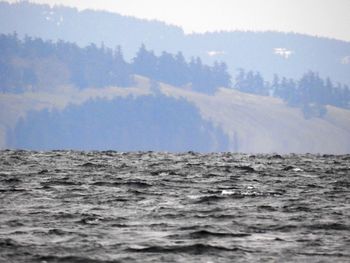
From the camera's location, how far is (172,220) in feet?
75.7

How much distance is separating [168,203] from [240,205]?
8.94 feet

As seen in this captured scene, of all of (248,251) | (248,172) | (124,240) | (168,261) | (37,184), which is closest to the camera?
(168,261)

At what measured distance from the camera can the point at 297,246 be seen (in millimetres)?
18344

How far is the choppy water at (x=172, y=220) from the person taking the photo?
17.4 metres

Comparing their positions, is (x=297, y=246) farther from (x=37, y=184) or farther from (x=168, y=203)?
(x=37, y=184)

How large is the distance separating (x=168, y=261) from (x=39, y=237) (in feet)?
15.3

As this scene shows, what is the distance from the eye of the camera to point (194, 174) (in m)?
45.7

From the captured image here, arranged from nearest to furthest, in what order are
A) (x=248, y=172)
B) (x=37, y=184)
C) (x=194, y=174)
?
(x=37, y=184)
(x=194, y=174)
(x=248, y=172)

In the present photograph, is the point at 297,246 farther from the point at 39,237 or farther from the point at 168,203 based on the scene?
the point at 168,203

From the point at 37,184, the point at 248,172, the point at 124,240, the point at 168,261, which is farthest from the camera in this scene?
the point at 248,172

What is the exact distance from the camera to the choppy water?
17.4 meters

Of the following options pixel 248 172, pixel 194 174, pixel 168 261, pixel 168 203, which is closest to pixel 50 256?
pixel 168 261

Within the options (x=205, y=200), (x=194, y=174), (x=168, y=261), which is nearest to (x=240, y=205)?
(x=205, y=200)

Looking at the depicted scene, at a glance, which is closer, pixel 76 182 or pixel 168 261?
pixel 168 261
